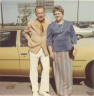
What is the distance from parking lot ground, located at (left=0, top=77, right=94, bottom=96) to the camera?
2.68 m

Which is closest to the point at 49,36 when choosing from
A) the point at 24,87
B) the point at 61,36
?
the point at 61,36

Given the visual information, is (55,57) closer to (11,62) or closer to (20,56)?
(20,56)

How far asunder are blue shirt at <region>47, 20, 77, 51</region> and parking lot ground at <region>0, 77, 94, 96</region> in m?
1.02

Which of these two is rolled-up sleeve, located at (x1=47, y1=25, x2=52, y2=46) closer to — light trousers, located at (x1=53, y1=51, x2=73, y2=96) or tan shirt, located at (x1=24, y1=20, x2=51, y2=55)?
tan shirt, located at (x1=24, y1=20, x2=51, y2=55)

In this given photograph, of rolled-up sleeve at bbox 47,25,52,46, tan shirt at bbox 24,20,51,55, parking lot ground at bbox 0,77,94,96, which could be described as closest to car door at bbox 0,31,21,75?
parking lot ground at bbox 0,77,94,96

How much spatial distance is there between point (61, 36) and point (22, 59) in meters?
0.99

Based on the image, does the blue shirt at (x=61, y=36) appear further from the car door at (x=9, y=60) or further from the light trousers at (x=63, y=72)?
the car door at (x=9, y=60)

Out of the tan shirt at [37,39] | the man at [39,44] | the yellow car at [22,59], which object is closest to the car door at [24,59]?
the yellow car at [22,59]

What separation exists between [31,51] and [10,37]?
893 mm

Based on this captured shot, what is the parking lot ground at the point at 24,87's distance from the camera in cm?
268

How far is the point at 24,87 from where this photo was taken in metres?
2.94

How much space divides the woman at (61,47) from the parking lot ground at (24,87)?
0.32 metres

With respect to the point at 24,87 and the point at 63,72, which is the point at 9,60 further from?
the point at 63,72

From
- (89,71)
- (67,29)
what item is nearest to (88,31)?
(89,71)
